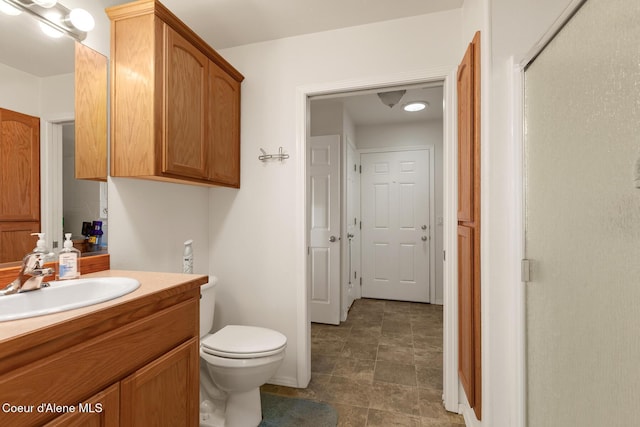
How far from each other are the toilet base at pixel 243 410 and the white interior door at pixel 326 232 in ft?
5.12

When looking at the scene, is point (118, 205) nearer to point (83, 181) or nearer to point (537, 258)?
point (83, 181)

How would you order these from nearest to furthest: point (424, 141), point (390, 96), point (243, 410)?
point (243, 410) < point (390, 96) < point (424, 141)

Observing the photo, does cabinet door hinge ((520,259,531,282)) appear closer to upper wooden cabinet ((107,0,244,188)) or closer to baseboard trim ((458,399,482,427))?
baseboard trim ((458,399,482,427))

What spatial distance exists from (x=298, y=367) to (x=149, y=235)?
50.6 inches

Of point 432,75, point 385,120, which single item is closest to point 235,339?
point 432,75

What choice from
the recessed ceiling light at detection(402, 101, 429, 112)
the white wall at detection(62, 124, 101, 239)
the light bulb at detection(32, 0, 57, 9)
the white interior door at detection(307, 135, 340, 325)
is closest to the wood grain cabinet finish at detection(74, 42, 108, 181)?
the white wall at detection(62, 124, 101, 239)

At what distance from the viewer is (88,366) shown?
0.85 metres

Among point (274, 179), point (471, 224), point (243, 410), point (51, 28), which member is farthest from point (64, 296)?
point (471, 224)

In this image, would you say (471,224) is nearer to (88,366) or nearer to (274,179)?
(274,179)

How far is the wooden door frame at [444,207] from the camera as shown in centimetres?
182

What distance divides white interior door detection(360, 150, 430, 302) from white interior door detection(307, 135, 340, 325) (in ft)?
3.60

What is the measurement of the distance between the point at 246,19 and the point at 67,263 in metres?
1.68

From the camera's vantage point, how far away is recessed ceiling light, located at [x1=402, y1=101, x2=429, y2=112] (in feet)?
11.0

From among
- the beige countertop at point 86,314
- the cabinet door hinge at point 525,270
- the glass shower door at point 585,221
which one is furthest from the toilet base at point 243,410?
the cabinet door hinge at point 525,270
